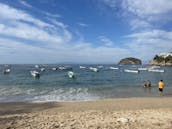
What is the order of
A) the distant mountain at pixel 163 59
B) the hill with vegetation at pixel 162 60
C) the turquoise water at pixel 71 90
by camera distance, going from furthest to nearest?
the distant mountain at pixel 163 59 → the hill with vegetation at pixel 162 60 → the turquoise water at pixel 71 90

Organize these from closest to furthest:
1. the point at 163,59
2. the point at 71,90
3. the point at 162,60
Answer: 1. the point at 71,90
2. the point at 163,59
3. the point at 162,60

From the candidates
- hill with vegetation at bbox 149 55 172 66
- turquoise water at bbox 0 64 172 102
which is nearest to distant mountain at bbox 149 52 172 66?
hill with vegetation at bbox 149 55 172 66

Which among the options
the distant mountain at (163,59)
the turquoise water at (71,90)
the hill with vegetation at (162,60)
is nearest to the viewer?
the turquoise water at (71,90)

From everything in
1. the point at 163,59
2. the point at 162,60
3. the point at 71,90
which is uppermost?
the point at 163,59

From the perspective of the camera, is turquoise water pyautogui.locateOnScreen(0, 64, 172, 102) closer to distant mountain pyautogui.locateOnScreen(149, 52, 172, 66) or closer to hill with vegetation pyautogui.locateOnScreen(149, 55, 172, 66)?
hill with vegetation pyautogui.locateOnScreen(149, 55, 172, 66)

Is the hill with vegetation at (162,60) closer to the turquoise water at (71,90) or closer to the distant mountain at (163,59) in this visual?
the distant mountain at (163,59)

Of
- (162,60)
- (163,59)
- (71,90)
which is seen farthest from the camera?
(162,60)

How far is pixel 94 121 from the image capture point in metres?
11.4

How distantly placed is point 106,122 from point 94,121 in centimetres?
66

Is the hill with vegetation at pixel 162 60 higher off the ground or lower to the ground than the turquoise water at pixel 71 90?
higher

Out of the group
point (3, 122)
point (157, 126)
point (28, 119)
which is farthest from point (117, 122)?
point (3, 122)

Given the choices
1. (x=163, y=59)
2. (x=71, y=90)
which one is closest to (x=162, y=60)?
(x=163, y=59)

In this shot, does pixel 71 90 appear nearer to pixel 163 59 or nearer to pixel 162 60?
pixel 162 60

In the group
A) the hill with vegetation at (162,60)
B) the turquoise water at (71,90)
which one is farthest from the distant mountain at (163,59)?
the turquoise water at (71,90)
